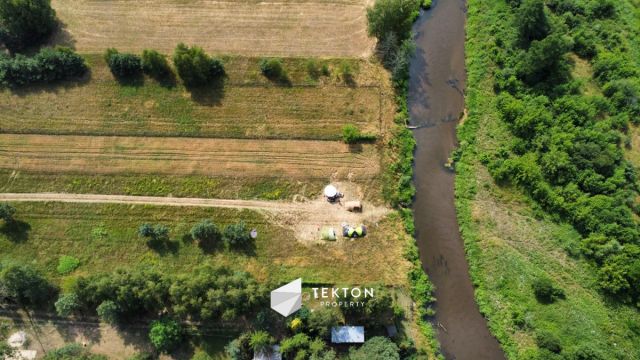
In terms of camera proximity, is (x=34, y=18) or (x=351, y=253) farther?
(x=34, y=18)

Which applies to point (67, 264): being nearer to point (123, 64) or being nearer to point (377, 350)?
point (123, 64)

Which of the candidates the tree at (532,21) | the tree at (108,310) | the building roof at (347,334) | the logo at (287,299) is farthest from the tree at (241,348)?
the tree at (532,21)

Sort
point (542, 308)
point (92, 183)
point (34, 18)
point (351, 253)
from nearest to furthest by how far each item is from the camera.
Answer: point (542, 308) → point (351, 253) → point (92, 183) → point (34, 18)

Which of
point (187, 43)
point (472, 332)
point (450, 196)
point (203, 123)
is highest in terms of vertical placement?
point (187, 43)

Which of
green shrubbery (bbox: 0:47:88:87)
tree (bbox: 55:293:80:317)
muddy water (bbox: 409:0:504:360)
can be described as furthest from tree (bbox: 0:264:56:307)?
muddy water (bbox: 409:0:504:360)

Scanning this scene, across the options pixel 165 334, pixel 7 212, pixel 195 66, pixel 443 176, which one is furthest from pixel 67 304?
pixel 443 176

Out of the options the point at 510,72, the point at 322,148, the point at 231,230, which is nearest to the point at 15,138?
the point at 231,230

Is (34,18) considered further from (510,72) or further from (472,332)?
(472,332)
